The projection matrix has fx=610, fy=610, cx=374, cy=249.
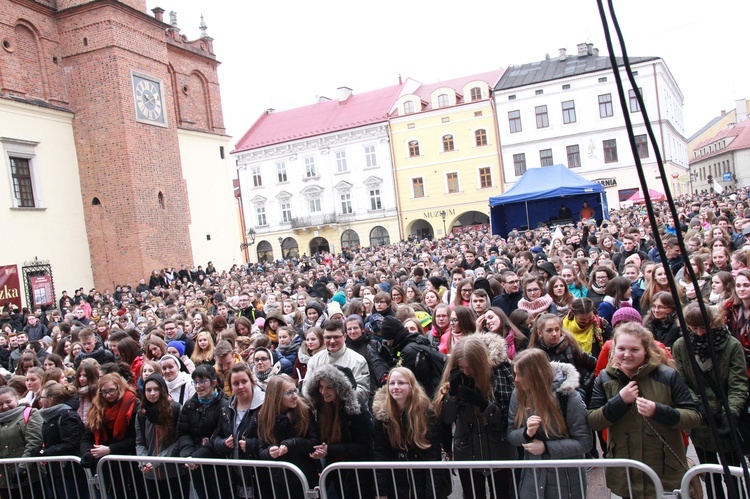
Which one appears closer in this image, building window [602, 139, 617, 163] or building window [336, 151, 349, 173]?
building window [602, 139, 617, 163]

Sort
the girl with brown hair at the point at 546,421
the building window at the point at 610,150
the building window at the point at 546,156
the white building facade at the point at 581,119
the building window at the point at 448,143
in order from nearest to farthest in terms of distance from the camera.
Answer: the girl with brown hair at the point at 546,421 < the white building facade at the point at 581,119 < the building window at the point at 610,150 < the building window at the point at 546,156 < the building window at the point at 448,143

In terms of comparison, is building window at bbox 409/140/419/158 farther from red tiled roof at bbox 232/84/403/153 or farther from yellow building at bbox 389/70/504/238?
red tiled roof at bbox 232/84/403/153

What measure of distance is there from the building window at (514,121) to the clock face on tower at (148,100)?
24821 mm

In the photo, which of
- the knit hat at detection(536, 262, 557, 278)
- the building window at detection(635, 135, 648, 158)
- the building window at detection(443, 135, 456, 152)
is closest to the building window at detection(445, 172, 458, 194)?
the building window at detection(443, 135, 456, 152)

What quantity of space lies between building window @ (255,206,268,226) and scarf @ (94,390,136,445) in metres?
45.9

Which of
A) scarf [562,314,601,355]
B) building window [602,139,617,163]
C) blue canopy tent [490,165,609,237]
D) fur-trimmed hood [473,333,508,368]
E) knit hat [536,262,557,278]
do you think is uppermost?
building window [602,139,617,163]

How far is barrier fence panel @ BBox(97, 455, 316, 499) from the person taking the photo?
4223 mm

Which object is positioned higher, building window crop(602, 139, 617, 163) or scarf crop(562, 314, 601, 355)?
building window crop(602, 139, 617, 163)

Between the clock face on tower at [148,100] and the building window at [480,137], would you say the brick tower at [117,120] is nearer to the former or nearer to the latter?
the clock face on tower at [148,100]

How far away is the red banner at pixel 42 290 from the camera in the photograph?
21.6m

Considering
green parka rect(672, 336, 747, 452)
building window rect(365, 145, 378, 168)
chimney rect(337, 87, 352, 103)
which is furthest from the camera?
chimney rect(337, 87, 352, 103)

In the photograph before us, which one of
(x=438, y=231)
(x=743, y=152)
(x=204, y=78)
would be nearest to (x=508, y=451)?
(x=204, y=78)

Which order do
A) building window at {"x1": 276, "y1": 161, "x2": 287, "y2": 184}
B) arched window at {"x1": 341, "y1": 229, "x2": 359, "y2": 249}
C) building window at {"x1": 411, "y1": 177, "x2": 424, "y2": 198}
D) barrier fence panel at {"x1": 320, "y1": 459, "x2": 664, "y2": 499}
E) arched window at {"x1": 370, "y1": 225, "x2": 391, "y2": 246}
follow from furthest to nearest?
building window at {"x1": 276, "y1": 161, "x2": 287, "y2": 184} → arched window at {"x1": 341, "y1": 229, "x2": 359, "y2": 249} → arched window at {"x1": 370, "y1": 225, "x2": 391, "y2": 246} → building window at {"x1": 411, "y1": 177, "x2": 424, "y2": 198} → barrier fence panel at {"x1": 320, "y1": 459, "x2": 664, "y2": 499}

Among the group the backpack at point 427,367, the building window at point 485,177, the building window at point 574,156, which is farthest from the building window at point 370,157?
the backpack at point 427,367
